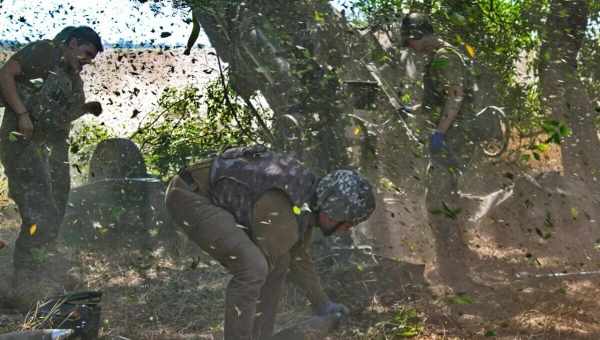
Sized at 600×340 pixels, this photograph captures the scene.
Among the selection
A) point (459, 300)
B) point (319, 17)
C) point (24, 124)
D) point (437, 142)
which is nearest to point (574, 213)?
point (437, 142)

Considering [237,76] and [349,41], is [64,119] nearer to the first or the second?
[237,76]

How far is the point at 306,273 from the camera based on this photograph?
4.37 meters

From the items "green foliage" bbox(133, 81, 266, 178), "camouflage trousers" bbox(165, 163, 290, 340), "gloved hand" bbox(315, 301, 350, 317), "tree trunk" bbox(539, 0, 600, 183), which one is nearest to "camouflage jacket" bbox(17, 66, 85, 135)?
"green foliage" bbox(133, 81, 266, 178)

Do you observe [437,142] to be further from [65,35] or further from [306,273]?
[65,35]

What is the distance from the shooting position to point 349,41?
22.1 ft

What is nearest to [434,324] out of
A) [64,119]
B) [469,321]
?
[469,321]

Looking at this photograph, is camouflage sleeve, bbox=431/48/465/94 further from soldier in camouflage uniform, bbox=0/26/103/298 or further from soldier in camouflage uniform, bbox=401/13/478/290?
soldier in camouflage uniform, bbox=0/26/103/298

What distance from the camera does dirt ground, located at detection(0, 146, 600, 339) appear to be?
4883 mm

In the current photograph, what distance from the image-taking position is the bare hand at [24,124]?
5.20m

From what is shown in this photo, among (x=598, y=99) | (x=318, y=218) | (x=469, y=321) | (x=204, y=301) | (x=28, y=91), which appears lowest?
(x=469, y=321)

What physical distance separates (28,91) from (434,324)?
3.47 meters

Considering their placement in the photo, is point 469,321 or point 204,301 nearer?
point 469,321

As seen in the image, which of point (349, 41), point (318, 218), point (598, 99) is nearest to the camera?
point (318, 218)

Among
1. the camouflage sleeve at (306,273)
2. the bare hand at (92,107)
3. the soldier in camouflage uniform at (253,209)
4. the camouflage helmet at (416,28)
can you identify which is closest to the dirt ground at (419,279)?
the camouflage sleeve at (306,273)
